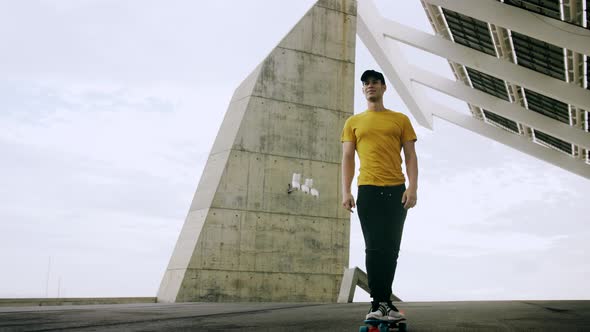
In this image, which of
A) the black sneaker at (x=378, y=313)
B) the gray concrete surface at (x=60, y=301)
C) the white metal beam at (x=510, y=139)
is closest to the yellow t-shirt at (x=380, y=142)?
the black sneaker at (x=378, y=313)

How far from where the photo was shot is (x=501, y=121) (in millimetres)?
35812

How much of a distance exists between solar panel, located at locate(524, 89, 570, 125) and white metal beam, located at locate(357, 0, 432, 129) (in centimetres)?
492

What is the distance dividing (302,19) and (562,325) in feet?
48.9

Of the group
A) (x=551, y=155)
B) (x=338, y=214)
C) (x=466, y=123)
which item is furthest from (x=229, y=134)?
(x=551, y=155)

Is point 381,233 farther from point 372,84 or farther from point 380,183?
point 372,84

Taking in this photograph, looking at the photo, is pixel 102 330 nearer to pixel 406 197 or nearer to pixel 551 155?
pixel 406 197

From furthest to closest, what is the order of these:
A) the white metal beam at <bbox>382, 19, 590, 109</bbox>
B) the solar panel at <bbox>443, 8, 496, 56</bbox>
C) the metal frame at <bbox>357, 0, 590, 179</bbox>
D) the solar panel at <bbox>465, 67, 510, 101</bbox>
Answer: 1. the solar panel at <bbox>465, 67, 510, 101</bbox>
2. the white metal beam at <bbox>382, 19, 590, 109</bbox>
3. the solar panel at <bbox>443, 8, 496, 56</bbox>
4. the metal frame at <bbox>357, 0, 590, 179</bbox>

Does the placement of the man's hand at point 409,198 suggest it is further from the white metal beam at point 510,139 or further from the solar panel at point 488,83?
the white metal beam at point 510,139

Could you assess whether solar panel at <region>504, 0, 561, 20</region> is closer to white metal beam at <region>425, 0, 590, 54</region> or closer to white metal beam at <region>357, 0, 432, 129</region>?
white metal beam at <region>425, 0, 590, 54</region>

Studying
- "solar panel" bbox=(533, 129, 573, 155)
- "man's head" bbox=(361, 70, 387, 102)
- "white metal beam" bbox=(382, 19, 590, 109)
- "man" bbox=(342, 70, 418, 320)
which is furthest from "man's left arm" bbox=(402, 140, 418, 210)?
"solar panel" bbox=(533, 129, 573, 155)

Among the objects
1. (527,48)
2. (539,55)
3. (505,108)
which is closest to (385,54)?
(527,48)

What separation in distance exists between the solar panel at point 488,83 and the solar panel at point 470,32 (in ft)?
10.5

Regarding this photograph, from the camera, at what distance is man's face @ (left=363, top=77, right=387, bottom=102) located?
4872 millimetres

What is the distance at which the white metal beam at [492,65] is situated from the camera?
73.9 ft
